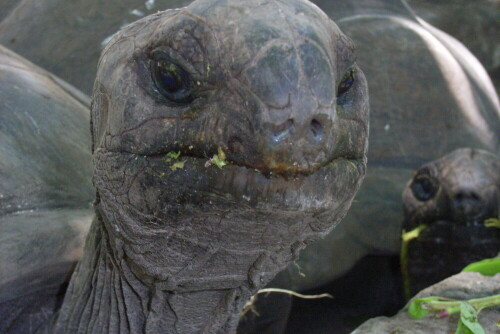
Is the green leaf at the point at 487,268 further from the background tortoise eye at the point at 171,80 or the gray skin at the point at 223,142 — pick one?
the background tortoise eye at the point at 171,80

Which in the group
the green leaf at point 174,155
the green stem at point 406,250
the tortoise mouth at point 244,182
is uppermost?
the green leaf at point 174,155

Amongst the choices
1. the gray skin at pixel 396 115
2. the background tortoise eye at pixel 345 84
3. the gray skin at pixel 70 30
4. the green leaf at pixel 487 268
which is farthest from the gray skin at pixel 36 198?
the gray skin at pixel 396 115

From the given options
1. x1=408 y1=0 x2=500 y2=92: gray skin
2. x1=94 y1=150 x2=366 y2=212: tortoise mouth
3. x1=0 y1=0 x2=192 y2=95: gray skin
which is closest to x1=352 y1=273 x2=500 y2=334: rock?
x1=94 y1=150 x2=366 y2=212: tortoise mouth

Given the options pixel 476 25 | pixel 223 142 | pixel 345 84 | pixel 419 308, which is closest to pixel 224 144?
pixel 223 142

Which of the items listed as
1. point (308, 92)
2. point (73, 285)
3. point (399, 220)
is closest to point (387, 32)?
point (399, 220)

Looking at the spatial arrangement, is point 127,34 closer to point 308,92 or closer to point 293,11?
point 293,11

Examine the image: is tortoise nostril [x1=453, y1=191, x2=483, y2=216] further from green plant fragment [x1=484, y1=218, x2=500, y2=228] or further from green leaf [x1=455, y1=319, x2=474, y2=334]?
green leaf [x1=455, y1=319, x2=474, y2=334]

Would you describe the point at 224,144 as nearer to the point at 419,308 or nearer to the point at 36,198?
the point at 36,198
